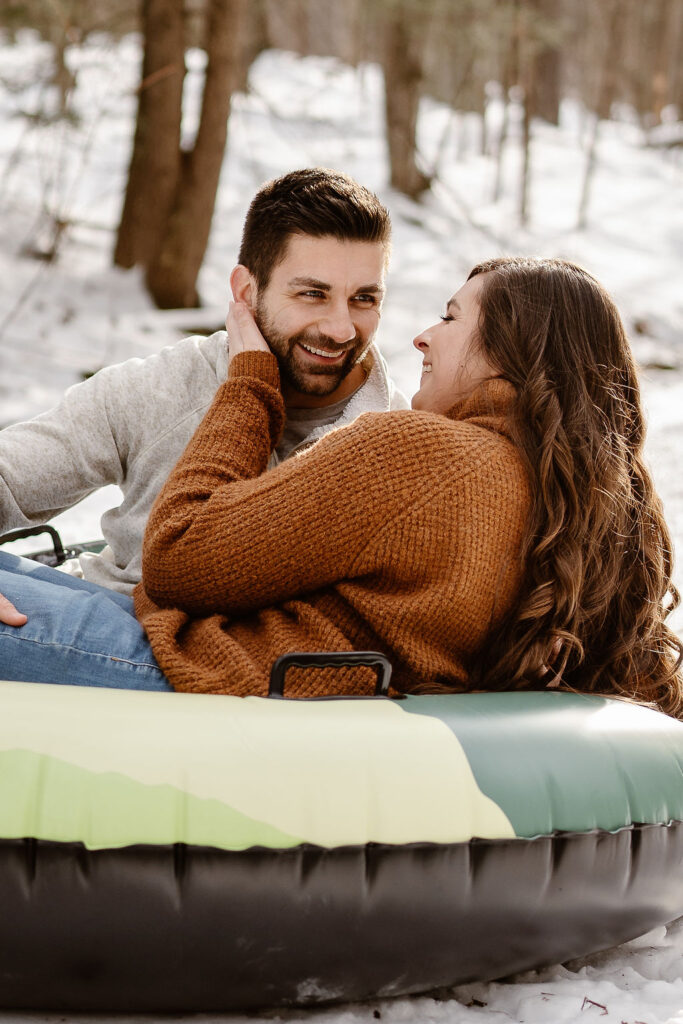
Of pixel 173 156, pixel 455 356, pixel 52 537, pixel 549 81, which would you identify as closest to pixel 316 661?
pixel 455 356

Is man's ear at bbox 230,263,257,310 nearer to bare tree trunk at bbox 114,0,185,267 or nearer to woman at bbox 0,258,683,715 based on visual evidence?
woman at bbox 0,258,683,715

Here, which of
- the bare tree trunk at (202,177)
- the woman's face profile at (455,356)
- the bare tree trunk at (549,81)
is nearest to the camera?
the woman's face profile at (455,356)

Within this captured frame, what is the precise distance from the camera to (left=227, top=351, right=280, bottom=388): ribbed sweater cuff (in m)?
2.29

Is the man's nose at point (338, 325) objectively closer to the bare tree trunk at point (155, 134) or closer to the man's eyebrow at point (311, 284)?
the man's eyebrow at point (311, 284)

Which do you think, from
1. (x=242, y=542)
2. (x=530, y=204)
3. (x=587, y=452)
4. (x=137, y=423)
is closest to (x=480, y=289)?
(x=587, y=452)

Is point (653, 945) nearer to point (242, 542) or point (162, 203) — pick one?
point (242, 542)

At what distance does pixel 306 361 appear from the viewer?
2.58 m

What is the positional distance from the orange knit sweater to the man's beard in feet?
2.09

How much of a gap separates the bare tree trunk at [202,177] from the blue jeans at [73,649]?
5.78 metres

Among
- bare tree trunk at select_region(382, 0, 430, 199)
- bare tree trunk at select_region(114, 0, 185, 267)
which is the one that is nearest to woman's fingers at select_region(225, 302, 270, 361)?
bare tree trunk at select_region(114, 0, 185, 267)

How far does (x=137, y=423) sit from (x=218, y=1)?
5.46 m

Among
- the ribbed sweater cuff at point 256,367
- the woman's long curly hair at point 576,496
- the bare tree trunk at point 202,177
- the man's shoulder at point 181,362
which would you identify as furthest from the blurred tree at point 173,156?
the woman's long curly hair at point 576,496

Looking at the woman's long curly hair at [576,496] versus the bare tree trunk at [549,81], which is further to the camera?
the bare tree trunk at [549,81]

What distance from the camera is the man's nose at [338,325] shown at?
2545mm
